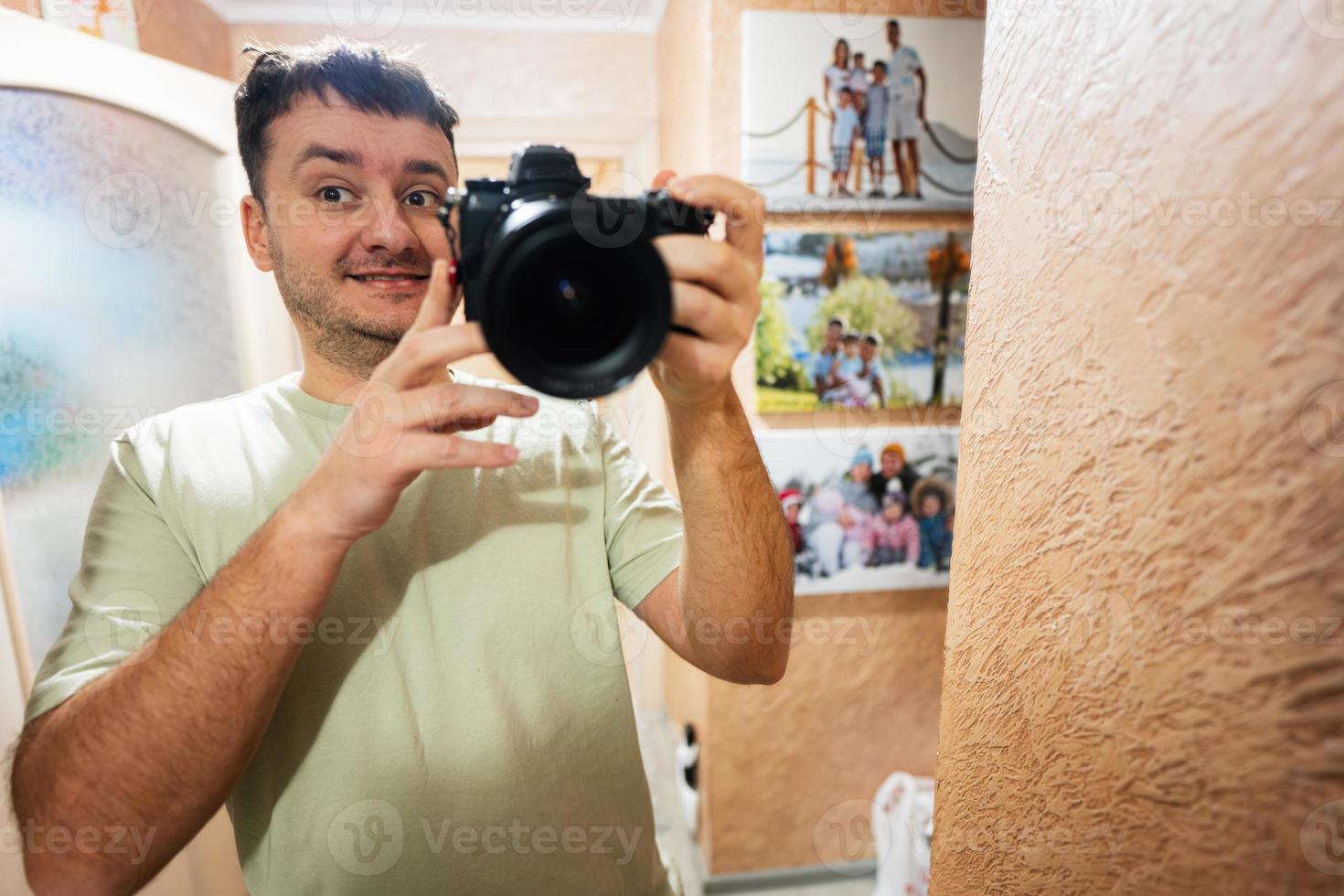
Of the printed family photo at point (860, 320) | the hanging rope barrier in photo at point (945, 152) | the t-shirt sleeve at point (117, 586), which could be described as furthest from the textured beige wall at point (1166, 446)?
the hanging rope barrier in photo at point (945, 152)

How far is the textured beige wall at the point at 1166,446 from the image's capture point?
25 cm

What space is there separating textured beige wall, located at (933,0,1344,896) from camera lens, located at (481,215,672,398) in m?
0.27

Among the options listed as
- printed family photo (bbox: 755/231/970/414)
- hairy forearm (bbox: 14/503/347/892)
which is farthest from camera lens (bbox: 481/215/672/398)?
printed family photo (bbox: 755/231/970/414)

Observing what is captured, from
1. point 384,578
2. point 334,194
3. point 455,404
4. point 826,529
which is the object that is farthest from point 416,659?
point 826,529

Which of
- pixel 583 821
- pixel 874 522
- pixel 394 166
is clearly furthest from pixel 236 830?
pixel 874 522

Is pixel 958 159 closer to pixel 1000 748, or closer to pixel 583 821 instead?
pixel 1000 748

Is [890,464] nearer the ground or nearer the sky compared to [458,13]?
nearer the ground

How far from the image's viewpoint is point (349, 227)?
688 mm

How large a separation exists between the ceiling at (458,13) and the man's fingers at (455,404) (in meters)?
1.81

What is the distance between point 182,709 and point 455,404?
0.34 m

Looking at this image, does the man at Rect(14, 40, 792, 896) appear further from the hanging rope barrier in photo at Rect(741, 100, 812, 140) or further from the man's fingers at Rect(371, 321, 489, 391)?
the hanging rope barrier in photo at Rect(741, 100, 812, 140)

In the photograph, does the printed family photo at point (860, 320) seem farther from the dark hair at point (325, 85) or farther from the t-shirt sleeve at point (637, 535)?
the dark hair at point (325, 85)

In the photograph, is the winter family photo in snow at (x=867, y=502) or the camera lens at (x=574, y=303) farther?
the winter family photo in snow at (x=867, y=502)

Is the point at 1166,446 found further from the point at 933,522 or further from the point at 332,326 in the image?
the point at 933,522
